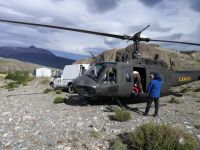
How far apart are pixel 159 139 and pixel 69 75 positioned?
20.6 metres

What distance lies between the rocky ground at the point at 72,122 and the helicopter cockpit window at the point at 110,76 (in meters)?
1.47

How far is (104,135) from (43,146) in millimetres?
2257

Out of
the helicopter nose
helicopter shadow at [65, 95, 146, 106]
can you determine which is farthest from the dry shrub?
helicopter shadow at [65, 95, 146, 106]

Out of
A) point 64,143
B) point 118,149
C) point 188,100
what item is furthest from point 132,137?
point 188,100

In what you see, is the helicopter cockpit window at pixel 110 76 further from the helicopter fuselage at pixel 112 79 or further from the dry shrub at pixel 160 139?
the dry shrub at pixel 160 139

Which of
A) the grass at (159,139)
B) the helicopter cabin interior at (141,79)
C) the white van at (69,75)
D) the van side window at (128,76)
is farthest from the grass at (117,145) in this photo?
the white van at (69,75)

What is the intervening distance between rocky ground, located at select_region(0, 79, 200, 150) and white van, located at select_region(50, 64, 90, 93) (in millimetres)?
9057

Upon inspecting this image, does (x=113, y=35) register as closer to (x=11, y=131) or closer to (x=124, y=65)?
(x=124, y=65)

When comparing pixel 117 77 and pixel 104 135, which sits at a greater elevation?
pixel 117 77

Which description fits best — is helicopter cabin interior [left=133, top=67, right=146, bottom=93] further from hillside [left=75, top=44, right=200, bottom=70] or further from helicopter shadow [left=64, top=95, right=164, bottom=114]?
hillside [left=75, top=44, right=200, bottom=70]

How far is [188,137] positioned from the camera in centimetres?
1038

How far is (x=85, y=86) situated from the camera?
56.9ft

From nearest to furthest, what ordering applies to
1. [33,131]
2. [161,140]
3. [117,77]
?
[161,140] < [33,131] < [117,77]

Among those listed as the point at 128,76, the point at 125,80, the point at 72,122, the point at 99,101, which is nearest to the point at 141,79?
the point at 128,76
